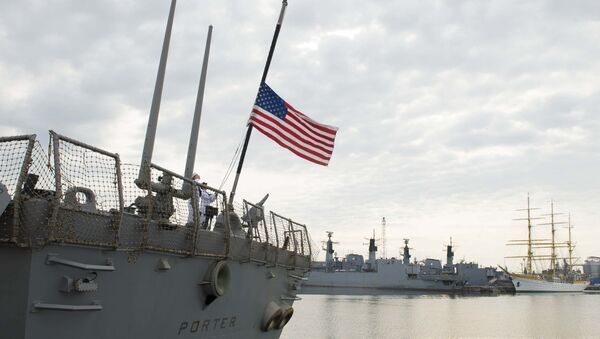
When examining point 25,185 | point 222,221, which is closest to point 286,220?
point 222,221

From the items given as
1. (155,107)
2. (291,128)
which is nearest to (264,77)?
(291,128)

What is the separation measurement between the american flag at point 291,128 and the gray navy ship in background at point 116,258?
2270 millimetres

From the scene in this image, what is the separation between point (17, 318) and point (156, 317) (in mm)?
2296

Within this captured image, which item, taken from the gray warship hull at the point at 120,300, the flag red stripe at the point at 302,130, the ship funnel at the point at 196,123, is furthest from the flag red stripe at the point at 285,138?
the gray warship hull at the point at 120,300

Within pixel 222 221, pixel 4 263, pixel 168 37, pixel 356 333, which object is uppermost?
pixel 168 37

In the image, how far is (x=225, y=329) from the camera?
398 inches

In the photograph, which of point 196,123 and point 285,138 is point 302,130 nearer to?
point 285,138

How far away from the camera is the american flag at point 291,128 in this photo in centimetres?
1271

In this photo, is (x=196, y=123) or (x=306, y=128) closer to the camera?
(x=196, y=123)

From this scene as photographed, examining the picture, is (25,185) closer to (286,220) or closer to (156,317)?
(156,317)

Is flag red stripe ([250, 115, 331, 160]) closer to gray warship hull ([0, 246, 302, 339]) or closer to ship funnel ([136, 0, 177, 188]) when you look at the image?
ship funnel ([136, 0, 177, 188])

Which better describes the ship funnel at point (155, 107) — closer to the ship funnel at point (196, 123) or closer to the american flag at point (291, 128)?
the ship funnel at point (196, 123)

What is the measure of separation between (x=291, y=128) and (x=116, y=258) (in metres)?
6.81

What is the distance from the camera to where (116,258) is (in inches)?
277
